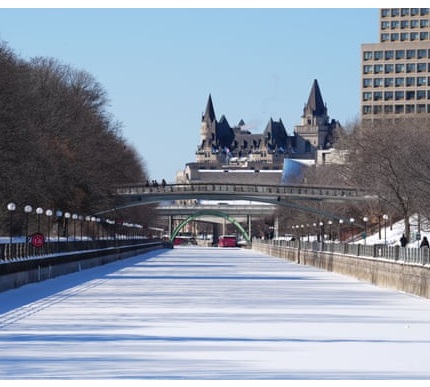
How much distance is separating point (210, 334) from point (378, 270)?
96.9 feet

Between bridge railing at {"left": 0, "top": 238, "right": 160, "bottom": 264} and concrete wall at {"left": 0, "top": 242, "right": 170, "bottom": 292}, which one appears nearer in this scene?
concrete wall at {"left": 0, "top": 242, "right": 170, "bottom": 292}

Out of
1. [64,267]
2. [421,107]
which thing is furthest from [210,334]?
[421,107]

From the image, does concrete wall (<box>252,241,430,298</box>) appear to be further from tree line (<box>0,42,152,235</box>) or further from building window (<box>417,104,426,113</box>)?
building window (<box>417,104,426,113</box>)

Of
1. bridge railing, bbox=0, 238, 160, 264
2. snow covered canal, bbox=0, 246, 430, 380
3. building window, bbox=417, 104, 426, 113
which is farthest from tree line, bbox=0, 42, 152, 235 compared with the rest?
building window, bbox=417, 104, 426, 113

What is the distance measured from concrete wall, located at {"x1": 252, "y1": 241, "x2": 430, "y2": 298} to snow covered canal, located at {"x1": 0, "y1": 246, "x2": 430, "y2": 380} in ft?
2.30

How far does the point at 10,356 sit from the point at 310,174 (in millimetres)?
149661

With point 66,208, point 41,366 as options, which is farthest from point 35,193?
point 41,366

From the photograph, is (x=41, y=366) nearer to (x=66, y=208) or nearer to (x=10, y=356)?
(x=10, y=356)

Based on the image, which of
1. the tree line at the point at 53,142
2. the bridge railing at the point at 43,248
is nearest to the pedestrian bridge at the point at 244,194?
the tree line at the point at 53,142

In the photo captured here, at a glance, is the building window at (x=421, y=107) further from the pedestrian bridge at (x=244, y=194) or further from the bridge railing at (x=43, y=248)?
the bridge railing at (x=43, y=248)

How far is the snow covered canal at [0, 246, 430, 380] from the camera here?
2394 cm

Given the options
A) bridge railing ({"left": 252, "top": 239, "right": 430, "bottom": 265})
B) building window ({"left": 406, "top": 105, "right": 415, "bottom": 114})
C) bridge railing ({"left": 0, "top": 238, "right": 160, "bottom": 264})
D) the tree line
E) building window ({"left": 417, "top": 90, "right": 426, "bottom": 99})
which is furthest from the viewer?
building window ({"left": 417, "top": 90, "right": 426, "bottom": 99})

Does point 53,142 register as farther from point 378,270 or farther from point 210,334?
point 210,334

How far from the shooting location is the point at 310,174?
174375mm
